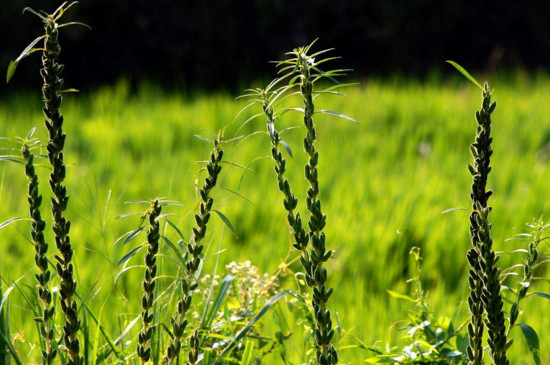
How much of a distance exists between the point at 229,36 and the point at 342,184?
2968mm

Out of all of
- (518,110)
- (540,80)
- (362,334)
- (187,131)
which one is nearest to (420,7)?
(540,80)

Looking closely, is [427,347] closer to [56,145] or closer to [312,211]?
[312,211]

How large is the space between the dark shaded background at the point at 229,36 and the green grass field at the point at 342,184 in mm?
635

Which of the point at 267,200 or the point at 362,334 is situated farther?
the point at 267,200

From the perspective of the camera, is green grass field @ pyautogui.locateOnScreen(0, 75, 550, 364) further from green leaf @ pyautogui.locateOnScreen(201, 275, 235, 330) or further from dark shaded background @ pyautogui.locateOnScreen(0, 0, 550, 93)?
dark shaded background @ pyautogui.locateOnScreen(0, 0, 550, 93)

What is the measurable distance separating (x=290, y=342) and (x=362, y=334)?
294 mm

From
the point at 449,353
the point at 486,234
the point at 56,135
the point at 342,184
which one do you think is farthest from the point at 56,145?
the point at 342,184

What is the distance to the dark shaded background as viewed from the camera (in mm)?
6738

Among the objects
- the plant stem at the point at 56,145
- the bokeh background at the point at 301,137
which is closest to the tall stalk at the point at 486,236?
the bokeh background at the point at 301,137

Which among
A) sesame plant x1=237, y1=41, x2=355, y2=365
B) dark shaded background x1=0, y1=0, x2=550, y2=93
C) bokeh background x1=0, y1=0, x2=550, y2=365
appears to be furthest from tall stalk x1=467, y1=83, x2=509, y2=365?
dark shaded background x1=0, y1=0, x2=550, y2=93

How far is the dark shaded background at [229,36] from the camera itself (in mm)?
6738

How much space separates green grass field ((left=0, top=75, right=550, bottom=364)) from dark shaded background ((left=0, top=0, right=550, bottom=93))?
64cm

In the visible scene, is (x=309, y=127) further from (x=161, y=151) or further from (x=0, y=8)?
(x=0, y=8)

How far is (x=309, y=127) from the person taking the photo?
1284 millimetres
